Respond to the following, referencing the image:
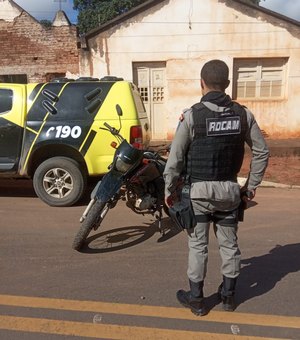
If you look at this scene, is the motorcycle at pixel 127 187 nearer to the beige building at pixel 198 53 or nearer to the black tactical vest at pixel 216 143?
the black tactical vest at pixel 216 143

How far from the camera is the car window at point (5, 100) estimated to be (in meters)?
5.86

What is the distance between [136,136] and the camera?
565 centimetres

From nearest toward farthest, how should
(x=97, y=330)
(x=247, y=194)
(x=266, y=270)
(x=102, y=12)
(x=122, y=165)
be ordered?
(x=97, y=330) → (x=247, y=194) → (x=266, y=270) → (x=122, y=165) → (x=102, y=12)

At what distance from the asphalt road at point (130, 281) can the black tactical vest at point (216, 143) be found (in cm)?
109

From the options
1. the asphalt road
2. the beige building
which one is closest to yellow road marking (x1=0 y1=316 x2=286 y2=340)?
the asphalt road

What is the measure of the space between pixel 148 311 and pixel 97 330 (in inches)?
17.1

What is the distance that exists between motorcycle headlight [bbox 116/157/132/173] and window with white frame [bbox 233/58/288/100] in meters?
9.04

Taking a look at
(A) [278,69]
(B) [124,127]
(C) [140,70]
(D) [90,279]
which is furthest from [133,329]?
(A) [278,69]

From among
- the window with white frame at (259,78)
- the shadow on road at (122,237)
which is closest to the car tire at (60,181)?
the shadow on road at (122,237)

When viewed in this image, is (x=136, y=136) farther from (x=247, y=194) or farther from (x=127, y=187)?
(x=247, y=194)

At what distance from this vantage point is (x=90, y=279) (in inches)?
142

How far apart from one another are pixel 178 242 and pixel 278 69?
9.60 metres

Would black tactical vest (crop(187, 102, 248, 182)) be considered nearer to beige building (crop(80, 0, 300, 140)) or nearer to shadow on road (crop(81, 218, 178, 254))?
shadow on road (crop(81, 218, 178, 254))

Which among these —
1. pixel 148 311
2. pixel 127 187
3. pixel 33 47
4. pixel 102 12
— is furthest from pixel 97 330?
pixel 102 12
